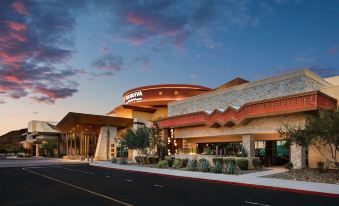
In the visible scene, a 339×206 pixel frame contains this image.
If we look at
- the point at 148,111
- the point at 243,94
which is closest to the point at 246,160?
the point at 243,94

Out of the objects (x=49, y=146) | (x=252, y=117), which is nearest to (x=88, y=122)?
(x=252, y=117)

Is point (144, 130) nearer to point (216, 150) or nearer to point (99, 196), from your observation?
point (216, 150)

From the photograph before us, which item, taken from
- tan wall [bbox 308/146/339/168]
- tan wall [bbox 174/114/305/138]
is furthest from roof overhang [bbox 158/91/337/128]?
tan wall [bbox 308/146/339/168]

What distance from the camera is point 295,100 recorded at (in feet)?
92.7

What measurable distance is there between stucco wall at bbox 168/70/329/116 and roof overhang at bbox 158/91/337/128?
310cm

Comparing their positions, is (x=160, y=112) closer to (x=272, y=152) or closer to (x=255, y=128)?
(x=272, y=152)

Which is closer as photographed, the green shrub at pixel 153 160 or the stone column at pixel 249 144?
the stone column at pixel 249 144

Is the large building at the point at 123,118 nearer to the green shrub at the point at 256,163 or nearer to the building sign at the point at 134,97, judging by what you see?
the building sign at the point at 134,97

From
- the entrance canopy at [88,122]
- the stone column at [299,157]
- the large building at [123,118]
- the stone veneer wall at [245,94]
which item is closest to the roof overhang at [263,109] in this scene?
the stone veneer wall at [245,94]

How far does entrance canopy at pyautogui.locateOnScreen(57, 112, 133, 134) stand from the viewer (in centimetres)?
5969

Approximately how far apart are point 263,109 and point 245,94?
264 inches

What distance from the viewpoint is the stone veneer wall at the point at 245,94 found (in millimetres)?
31812

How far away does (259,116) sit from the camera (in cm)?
3180

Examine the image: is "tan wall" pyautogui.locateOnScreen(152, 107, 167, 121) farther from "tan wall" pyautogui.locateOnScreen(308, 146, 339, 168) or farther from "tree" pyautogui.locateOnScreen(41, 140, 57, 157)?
"tan wall" pyautogui.locateOnScreen(308, 146, 339, 168)
